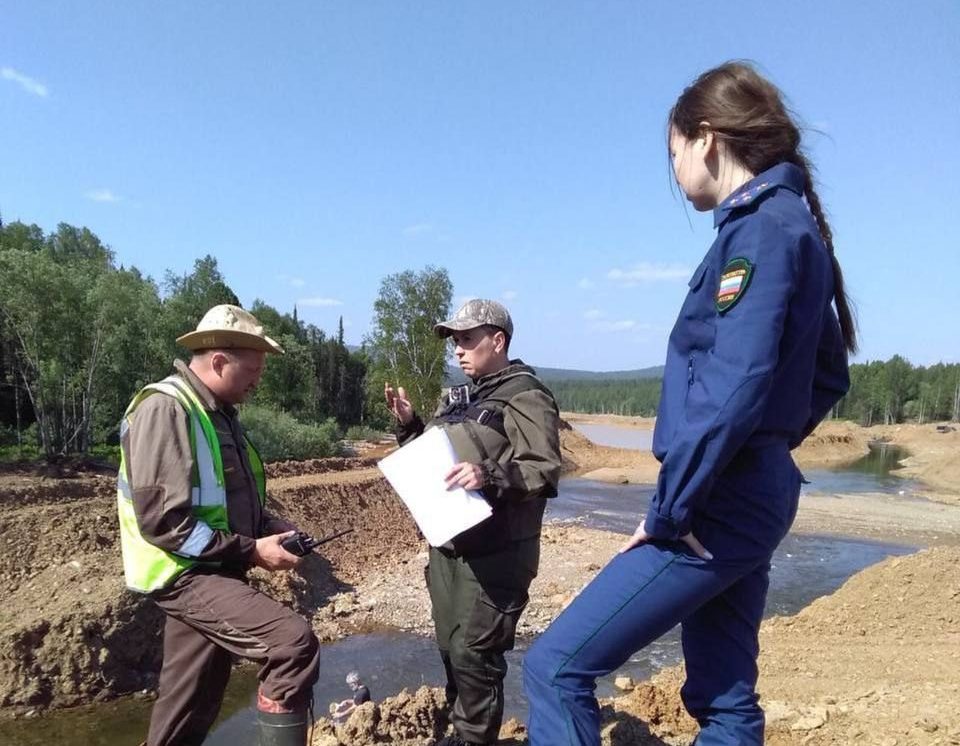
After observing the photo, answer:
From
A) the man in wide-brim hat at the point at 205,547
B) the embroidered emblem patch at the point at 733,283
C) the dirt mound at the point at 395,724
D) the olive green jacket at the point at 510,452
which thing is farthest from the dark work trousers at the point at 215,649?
the embroidered emblem patch at the point at 733,283

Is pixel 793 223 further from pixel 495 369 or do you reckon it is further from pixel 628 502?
pixel 628 502

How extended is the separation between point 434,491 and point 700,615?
125 cm

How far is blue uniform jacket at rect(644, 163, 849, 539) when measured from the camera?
5.94ft

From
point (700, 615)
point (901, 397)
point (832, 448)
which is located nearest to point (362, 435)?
point (832, 448)

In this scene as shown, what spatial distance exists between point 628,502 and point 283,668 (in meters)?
26.0

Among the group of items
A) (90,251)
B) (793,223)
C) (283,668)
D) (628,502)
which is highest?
(90,251)

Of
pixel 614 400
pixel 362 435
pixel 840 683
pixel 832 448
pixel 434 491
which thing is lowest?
pixel 362 435

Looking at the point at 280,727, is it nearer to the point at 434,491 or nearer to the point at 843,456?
the point at 434,491

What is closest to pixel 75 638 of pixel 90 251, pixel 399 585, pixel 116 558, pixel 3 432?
pixel 116 558

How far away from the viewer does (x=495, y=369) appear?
3.77 m

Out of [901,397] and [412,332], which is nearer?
[412,332]

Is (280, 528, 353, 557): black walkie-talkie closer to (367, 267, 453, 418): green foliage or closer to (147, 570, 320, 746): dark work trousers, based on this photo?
(147, 570, 320, 746): dark work trousers

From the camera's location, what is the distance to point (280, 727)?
9.14 ft

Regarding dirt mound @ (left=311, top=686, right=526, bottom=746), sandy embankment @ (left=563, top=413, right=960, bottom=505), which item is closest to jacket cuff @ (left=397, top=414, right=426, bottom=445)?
dirt mound @ (left=311, top=686, right=526, bottom=746)
